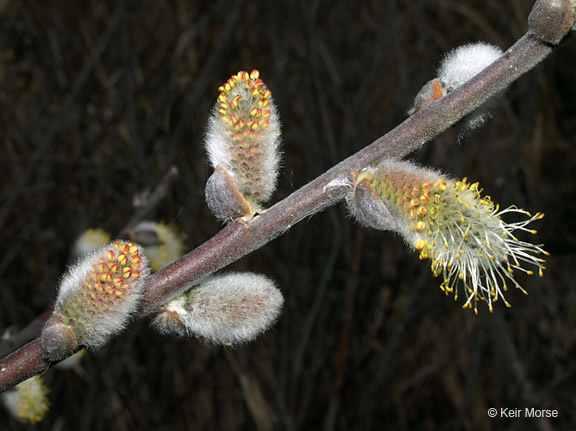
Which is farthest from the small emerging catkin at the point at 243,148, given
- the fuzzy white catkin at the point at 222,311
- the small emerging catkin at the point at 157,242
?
the small emerging catkin at the point at 157,242

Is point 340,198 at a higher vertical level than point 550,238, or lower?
lower

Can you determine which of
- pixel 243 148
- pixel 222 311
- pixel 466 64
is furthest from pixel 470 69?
pixel 222 311

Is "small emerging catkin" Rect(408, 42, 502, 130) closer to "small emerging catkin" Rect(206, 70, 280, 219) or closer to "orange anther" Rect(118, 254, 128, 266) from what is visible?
"small emerging catkin" Rect(206, 70, 280, 219)

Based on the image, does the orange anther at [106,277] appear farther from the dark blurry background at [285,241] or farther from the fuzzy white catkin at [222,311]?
the dark blurry background at [285,241]

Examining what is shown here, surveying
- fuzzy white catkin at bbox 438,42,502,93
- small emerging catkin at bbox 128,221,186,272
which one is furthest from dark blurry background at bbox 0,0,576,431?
fuzzy white catkin at bbox 438,42,502,93

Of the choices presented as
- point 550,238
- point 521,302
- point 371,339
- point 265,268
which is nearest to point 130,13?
point 265,268

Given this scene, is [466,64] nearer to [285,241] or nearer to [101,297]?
[101,297]

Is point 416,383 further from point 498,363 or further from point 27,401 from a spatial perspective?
point 27,401
